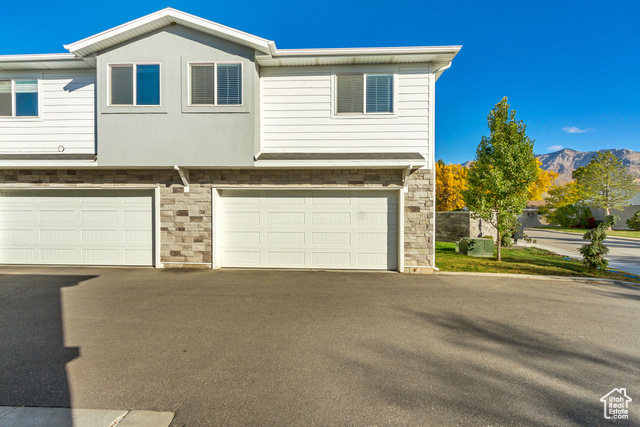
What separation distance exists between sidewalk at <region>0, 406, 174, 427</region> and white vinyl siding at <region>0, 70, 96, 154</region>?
8227 millimetres

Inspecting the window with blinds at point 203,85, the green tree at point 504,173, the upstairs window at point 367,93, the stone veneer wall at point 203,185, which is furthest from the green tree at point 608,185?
the window with blinds at point 203,85

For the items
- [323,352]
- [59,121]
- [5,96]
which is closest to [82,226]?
[59,121]

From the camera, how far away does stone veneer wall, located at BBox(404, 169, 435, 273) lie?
855cm

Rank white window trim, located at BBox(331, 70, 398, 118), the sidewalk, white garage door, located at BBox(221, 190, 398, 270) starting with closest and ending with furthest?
1. the sidewalk
2. white window trim, located at BBox(331, 70, 398, 118)
3. white garage door, located at BBox(221, 190, 398, 270)

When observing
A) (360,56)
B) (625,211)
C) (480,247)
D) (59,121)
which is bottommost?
(480,247)

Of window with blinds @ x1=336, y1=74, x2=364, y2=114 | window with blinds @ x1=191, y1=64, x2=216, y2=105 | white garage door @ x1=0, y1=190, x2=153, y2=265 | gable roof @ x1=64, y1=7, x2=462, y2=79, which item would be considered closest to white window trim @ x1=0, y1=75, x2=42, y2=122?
gable roof @ x1=64, y1=7, x2=462, y2=79

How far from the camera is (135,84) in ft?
27.4

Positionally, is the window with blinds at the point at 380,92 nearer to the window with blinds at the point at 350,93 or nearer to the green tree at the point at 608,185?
the window with blinds at the point at 350,93

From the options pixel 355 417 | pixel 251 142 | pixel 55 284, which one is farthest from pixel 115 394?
pixel 251 142

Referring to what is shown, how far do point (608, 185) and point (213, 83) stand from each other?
43.0 meters

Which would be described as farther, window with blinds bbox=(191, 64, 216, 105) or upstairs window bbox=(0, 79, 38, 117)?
upstairs window bbox=(0, 79, 38, 117)

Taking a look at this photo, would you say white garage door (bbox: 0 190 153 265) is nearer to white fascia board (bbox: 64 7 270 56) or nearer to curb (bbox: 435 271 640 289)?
white fascia board (bbox: 64 7 270 56)

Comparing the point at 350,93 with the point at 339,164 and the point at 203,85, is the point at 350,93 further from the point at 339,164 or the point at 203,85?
the point at 203,85

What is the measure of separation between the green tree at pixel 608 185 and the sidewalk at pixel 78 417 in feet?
144
